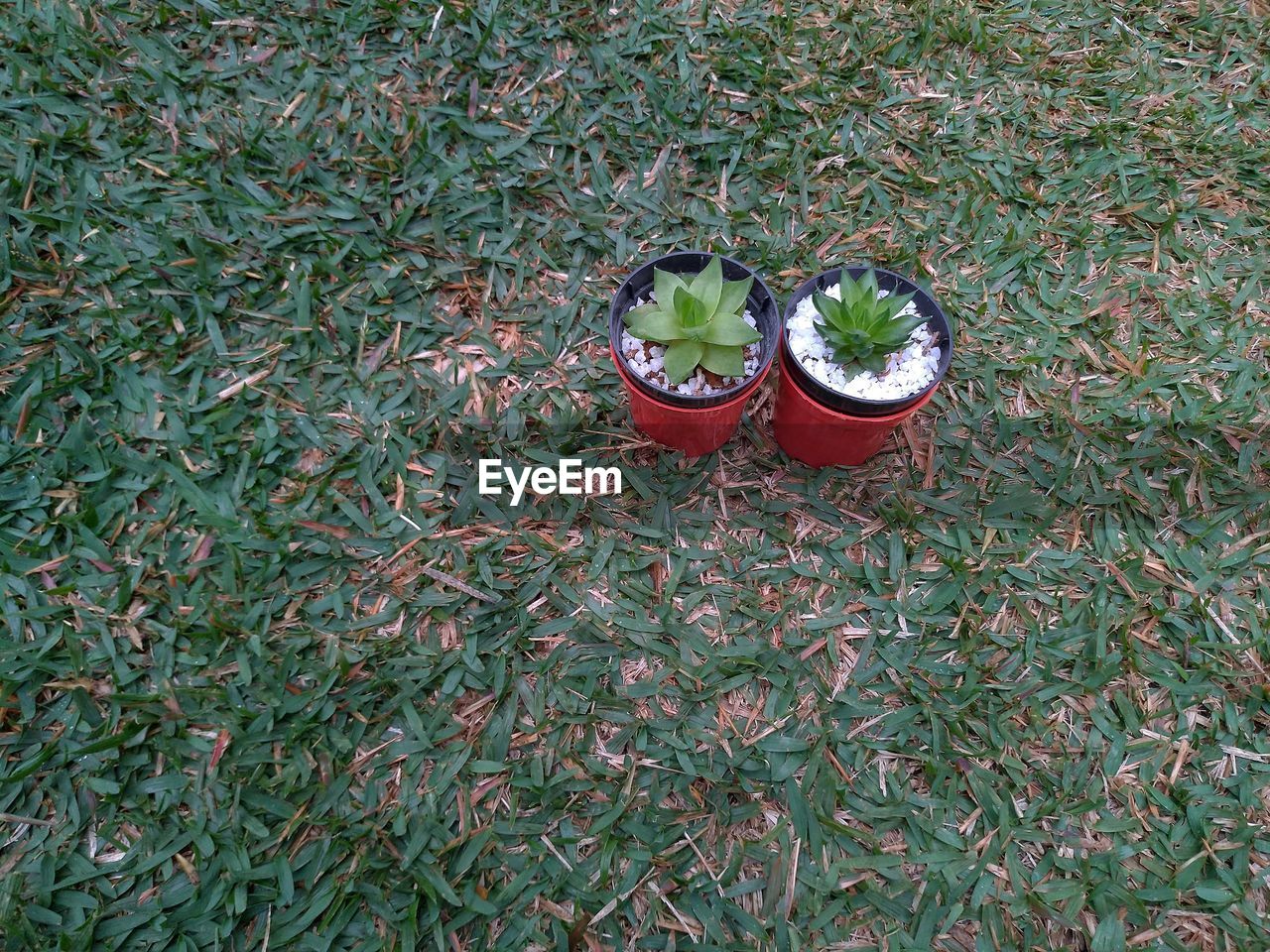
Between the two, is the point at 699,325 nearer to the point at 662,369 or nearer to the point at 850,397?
the point at 662,369

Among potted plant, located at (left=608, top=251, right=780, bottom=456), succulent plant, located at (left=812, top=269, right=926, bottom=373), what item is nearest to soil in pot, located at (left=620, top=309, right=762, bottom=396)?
potted plant, located at (left=608, top=251, right=780, bottom=456)

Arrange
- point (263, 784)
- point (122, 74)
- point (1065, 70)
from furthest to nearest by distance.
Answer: point (1065, 70), point (122, 74), point (263, 784)

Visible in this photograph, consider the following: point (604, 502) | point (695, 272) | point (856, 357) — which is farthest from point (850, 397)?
point (604, 502)

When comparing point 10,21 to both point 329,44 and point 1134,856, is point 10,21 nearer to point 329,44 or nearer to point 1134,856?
point 329,44

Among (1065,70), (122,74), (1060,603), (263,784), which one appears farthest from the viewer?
(1065,70)

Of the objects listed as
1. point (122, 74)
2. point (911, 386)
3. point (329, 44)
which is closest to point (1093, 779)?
point (911, 386)

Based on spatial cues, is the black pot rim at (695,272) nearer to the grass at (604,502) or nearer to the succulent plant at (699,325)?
the succulent plant at (699,325)

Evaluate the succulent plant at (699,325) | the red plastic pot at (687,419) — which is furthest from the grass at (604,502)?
the succulent plant at (699,325)
